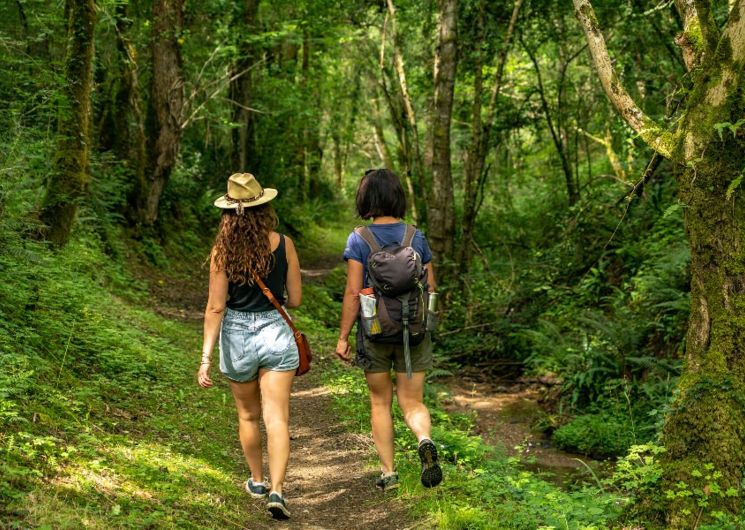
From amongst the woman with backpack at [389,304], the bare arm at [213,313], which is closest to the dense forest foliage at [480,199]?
the bare arm at [213,313]

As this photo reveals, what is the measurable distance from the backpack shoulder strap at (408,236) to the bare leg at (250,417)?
4.77ft

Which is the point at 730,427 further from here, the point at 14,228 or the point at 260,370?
the point at 14,228

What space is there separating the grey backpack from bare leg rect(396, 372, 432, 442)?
7.7 inches

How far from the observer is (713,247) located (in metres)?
4.82

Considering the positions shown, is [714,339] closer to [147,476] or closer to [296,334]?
[296,334]

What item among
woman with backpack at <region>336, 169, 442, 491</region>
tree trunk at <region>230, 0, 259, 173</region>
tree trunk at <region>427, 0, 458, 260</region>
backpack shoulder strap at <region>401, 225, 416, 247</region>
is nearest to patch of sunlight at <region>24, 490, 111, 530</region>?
woman with backpack at <region>336, 169, 442, 491</region>

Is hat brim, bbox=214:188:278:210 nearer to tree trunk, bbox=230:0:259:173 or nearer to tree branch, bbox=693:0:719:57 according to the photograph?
tree branch, bbox=693:0:719:57

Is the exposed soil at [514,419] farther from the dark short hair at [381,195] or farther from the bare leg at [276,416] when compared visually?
the dark short hair at [381,195]

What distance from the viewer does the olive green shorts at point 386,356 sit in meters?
5.40

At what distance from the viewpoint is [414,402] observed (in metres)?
5.55

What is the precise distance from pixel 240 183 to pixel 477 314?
1000cm

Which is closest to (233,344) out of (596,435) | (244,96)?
(596,435)

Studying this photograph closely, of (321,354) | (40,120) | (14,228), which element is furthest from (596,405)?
(40,120)

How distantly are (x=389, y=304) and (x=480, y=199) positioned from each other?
1218 centimetres
